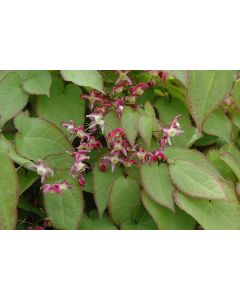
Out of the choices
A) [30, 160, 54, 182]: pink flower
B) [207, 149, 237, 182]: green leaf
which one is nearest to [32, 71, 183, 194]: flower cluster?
[30, 160, 54, 182]: pink flower

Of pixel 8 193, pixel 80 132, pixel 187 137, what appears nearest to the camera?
pixel 8 193

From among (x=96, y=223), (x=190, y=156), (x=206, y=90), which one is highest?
(x=206, y=90)

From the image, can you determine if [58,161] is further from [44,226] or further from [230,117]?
[230,117]

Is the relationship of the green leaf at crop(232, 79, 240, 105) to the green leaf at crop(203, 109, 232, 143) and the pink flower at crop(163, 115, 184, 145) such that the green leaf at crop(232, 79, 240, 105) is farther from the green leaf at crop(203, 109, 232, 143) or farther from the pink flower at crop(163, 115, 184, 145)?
the pink flower at crop(163, 115, 184, 145)

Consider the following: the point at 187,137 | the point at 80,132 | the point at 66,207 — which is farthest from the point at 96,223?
the point at 187,137

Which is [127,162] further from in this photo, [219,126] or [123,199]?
[219,126]

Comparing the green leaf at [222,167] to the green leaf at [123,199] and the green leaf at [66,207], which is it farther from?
the green leaf at [66,207]

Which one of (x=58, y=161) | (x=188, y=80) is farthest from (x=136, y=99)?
(x=58, y=161)
